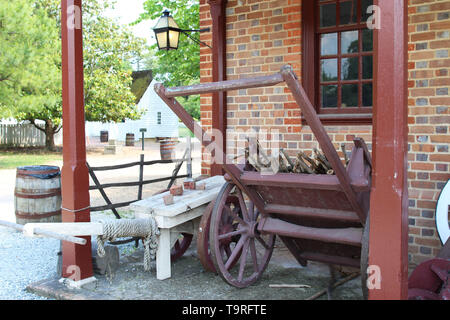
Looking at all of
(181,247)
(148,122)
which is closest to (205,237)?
(181,247)

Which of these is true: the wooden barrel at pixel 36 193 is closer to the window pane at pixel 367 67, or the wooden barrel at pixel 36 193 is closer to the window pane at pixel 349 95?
the window pane at pixel 349 95

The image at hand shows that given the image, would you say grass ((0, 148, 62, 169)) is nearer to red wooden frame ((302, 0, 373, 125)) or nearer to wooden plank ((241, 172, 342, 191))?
red wooden frame ((302, 0, 373, 125))

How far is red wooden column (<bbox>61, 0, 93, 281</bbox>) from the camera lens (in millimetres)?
4039

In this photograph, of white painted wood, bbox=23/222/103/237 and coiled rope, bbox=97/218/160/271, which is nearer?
white painted wood, bbox=23/222/103/237

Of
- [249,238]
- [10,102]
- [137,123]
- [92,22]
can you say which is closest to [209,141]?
[249,238]

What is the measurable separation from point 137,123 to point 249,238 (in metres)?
31.7

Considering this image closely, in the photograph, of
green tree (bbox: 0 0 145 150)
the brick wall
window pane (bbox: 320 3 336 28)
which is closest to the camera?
the brick wall

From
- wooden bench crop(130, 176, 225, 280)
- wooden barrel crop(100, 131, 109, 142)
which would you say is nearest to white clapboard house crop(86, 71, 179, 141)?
wooden barrel crop(100, 131, 109, 142)

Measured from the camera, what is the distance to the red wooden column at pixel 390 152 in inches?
99.9

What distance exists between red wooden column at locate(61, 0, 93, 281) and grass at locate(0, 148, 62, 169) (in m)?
12.6

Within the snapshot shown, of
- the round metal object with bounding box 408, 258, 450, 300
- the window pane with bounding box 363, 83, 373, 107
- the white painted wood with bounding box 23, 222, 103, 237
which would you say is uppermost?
the window pane with bounding box 363, 83, 373, 107

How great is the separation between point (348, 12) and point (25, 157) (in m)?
16.8

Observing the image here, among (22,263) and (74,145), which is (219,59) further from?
(22,263)

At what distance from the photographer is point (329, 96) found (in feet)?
17.5
